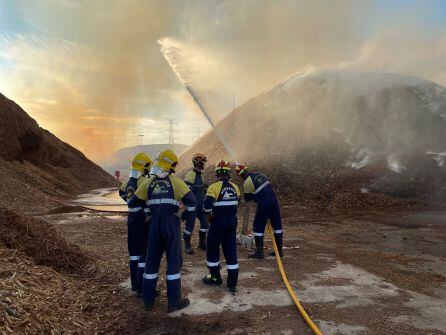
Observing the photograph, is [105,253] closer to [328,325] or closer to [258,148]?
[328,325]

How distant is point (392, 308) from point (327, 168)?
19.7m

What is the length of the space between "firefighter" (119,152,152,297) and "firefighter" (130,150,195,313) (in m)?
0.36

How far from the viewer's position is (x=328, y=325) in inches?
212

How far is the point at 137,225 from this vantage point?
6.28 m

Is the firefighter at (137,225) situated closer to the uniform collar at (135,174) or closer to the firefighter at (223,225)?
the uniform collar at (135,174)

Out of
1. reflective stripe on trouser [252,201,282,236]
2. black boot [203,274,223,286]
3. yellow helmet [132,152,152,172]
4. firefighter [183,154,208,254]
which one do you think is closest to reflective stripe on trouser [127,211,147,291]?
yellow helmet [132,152,152,172]

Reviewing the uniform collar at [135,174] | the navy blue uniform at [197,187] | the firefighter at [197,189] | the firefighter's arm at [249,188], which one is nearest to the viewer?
the uniform collar at [135,174]

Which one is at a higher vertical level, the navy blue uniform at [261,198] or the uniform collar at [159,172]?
the uniform collar at [159,172]

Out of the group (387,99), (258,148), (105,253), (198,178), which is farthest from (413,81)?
(105,253)

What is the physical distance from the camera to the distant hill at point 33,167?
19828 mm

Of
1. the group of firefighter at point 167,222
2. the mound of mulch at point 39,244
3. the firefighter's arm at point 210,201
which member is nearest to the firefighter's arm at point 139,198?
Answer: the group of firefighter at point 167,222

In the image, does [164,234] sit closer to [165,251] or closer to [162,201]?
[165,251]

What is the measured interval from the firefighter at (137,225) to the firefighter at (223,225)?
124 centimetres

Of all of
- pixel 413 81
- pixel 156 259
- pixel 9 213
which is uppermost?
pixel 413 81
